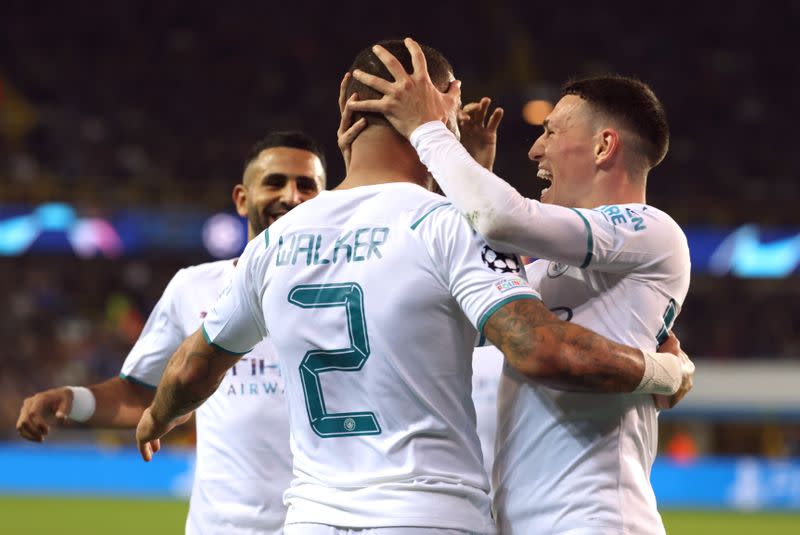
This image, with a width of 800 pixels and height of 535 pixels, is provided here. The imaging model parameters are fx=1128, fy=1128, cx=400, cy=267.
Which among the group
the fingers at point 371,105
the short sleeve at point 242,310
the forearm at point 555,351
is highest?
the fingers at point 371,105

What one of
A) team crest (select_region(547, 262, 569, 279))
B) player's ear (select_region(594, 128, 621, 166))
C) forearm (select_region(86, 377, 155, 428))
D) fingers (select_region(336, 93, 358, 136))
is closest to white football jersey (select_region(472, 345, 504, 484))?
team crest (select_region(547, 262, 569, 279))

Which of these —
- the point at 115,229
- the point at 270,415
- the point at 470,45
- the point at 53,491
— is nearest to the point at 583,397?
the point at 270,415

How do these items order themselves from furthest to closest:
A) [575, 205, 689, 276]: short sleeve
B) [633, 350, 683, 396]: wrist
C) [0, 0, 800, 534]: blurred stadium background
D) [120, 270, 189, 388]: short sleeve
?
[0, 0, 800, 534]: blurred stadium background, [120, 270, 189, 388]: short sleeve, [575, 205, 689, 276]: short sleeve, [633, 350, 683, 396]: wrist

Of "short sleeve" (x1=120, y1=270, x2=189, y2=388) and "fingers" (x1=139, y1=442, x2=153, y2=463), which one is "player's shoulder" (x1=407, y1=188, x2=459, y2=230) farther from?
"short sleeve" (x1=120, y1=270, x2=189, y2=388)

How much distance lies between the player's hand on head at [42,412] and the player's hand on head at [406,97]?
6.56 feet

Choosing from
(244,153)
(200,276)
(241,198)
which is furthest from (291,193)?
(244,153)

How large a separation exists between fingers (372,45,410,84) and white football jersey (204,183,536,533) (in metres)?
0.30

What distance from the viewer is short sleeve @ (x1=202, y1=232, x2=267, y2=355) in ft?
10.4

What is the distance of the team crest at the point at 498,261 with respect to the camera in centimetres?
284

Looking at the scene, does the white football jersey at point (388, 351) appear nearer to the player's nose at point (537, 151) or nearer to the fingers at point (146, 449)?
the player's nose at point (537, 151)

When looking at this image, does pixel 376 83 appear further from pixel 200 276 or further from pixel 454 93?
pixel 200 276

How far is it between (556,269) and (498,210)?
497 mm

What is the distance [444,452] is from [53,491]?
15602 mm

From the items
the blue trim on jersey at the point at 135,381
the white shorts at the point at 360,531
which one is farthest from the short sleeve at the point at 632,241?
the blue trim on jersey at the point at 135,381
